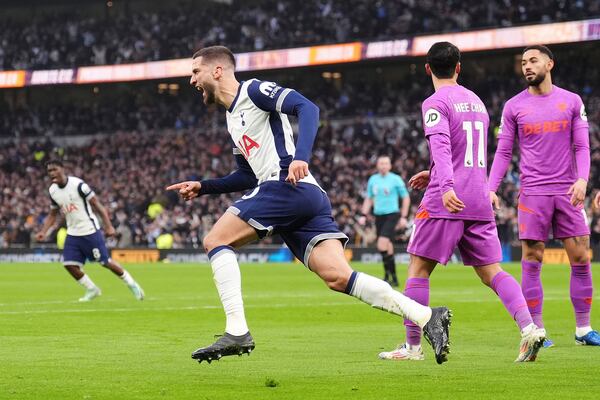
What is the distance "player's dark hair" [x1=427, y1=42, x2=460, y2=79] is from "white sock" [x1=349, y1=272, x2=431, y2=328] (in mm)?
1854

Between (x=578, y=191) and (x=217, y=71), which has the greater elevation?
(x=217, y=71)

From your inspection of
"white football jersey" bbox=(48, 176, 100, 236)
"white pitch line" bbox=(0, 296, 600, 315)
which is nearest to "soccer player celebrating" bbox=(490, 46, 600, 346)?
"white pitch line" bbox=(0, 296, 600, 315)

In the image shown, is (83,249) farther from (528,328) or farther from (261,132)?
(528,328)

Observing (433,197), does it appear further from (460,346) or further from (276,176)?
(460,346)

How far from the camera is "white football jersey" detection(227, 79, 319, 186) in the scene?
793 cm

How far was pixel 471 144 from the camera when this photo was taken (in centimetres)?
848

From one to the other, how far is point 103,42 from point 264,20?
9.99m

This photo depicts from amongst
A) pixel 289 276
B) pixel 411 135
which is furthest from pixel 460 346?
pixel 411 135

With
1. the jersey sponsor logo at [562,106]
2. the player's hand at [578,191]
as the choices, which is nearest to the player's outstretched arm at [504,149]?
the jersey sponsor logo at [562,106]

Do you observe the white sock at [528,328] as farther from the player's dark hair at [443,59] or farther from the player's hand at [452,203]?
the player's dark hair at [443,59]

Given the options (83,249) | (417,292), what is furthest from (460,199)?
(83,249)

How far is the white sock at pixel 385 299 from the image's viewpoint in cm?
762

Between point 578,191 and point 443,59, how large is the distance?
174cm

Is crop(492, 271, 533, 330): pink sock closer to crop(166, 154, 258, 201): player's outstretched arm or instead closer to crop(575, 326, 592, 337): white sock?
crop(575, 326, 592, 337): white sock
